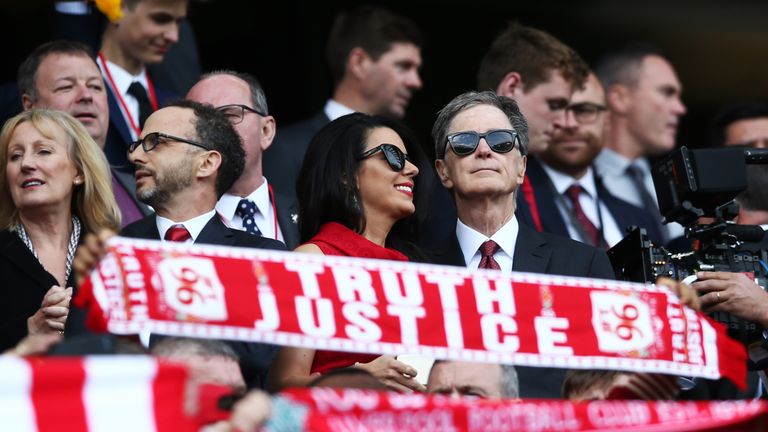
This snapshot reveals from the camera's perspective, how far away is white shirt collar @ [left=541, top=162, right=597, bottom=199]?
8.88m

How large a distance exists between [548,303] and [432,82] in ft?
21.8

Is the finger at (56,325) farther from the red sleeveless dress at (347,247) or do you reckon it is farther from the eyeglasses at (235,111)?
the eyeglasses at (235,111)

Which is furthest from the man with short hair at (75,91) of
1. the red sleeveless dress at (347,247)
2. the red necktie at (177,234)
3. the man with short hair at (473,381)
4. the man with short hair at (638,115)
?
the man with short hair at (638,115)

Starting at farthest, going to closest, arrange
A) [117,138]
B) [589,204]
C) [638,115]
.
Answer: [638,115], [589,204], [117,138]

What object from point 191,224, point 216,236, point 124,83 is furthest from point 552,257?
point 124,83

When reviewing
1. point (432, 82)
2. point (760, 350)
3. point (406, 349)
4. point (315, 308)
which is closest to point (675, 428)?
point (406, 349)

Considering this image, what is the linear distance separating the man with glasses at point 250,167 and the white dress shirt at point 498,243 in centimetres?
101

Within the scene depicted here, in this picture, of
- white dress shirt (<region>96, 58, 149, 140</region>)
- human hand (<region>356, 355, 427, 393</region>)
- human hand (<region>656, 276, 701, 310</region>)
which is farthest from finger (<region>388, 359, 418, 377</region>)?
white dress shirt (<region>96, 58, 149, 140</region>)

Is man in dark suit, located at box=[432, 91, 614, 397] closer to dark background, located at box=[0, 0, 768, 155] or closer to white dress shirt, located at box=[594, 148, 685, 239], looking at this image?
white dress shirt, located at box=[594, 148, 685, 239]

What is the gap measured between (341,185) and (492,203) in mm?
678

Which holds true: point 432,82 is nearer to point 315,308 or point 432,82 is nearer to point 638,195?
point 638,195

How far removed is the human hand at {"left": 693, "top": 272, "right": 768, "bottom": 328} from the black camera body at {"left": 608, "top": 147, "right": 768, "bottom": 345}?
13 cm

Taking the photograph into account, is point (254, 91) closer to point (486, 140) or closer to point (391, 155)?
point (391, 155)

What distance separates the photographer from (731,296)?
20.1 ft
